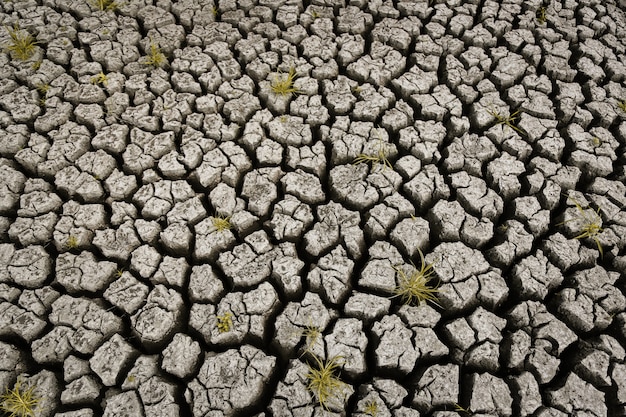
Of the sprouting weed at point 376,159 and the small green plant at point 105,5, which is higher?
the small green plant at point 105,5

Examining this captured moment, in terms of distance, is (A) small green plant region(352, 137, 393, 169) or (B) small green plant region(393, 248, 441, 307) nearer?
(B) small green plant region(393, 248, 441, 307)

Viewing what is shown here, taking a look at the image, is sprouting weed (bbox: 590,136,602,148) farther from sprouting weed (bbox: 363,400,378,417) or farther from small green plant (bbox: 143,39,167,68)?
small green plant (bbox: 143,39,167,68)

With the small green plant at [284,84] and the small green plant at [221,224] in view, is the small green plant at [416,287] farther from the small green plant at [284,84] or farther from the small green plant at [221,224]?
the small green plant at [284,84]

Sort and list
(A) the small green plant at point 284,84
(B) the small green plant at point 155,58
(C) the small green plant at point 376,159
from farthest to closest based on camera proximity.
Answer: (B) the small green plant at point 155,58
(A) the small green plant at point 284,84
(C) the small green plant at point 376,159

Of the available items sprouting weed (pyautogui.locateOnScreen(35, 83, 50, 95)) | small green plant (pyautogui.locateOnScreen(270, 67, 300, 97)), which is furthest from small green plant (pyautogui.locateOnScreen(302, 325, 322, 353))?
A: sprouting weed (pyautogui.locateOnScreen(35, 83, 50, 95))

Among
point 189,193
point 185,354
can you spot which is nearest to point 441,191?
point 189,193

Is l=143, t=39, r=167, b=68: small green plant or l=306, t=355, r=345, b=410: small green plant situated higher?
l=143, t=39, r=167, b=68: small green plant

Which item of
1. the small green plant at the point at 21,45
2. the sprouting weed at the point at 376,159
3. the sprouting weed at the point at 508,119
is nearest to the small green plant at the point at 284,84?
the sprouting weed at the point at 376,159

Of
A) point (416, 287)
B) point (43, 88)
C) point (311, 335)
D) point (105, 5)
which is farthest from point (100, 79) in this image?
point (416, 287)
